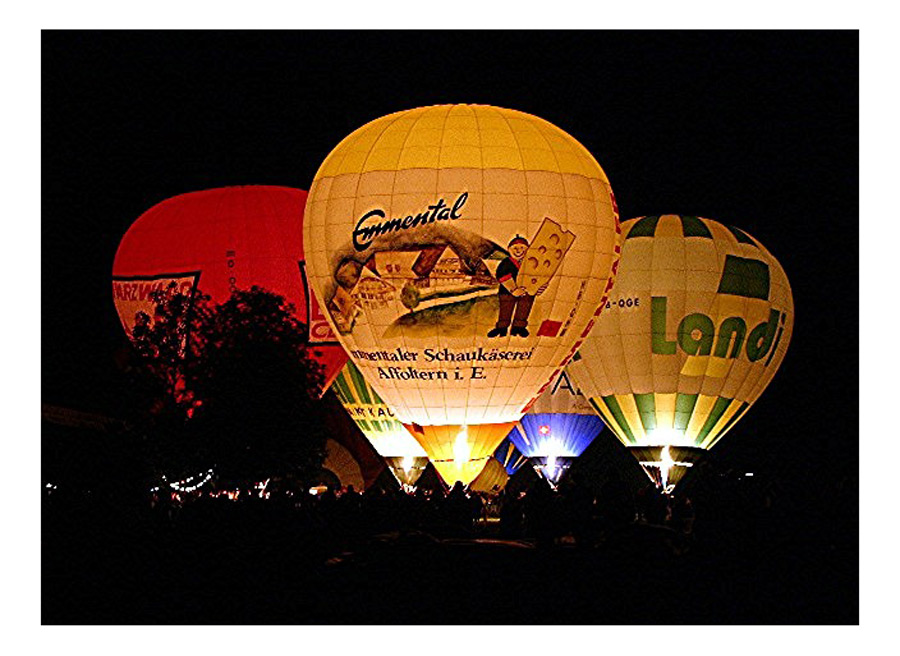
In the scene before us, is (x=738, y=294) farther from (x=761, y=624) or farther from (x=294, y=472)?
(x=761, y=624)

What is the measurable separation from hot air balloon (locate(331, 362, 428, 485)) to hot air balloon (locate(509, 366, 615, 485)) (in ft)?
16.0

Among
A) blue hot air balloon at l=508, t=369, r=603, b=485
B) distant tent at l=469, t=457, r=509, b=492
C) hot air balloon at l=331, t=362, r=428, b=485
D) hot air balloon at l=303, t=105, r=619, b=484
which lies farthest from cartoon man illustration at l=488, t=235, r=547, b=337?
distant tent at l=469, t=457, r=509, b=492

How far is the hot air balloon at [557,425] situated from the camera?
37375 mm

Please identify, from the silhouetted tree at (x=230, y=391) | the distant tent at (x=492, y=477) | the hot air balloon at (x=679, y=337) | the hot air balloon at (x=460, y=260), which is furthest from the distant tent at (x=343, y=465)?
the hot air balloon at (x=460, y=260)

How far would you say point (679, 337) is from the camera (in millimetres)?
28656

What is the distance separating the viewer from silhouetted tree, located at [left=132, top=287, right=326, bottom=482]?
2217cm

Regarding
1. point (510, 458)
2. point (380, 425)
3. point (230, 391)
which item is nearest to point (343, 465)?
point (510, 458)

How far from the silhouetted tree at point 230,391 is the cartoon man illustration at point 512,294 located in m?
3.05

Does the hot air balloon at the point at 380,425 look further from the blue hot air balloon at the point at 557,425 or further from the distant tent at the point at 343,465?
the distant tent at the point at 343,465

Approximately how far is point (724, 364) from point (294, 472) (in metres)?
9.41

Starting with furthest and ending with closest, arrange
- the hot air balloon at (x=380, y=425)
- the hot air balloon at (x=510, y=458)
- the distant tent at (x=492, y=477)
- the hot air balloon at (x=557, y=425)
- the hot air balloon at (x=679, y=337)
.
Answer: the distant tent at (x=492, y=477) → the hot air balloon at (x=510, y=458) → the hot air balloon at (x=557, y=425) → the hot air balloon at (x=380, y=425) → the hot air balloon at (x=679, y=337)

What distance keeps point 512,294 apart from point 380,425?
1141 centimetres

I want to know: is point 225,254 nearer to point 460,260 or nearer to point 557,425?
point 460,260

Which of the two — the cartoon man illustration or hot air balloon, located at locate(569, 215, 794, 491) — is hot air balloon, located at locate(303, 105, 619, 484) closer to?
the cartoon man illustration
